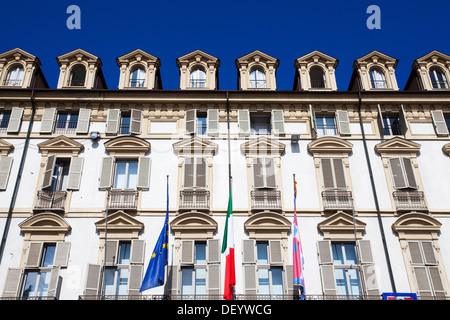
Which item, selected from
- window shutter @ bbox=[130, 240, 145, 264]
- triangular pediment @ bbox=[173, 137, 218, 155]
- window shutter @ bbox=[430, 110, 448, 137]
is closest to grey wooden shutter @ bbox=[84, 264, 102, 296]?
window shutter @ bbox=[130, 240, 145, 264]

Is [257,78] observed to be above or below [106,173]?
above

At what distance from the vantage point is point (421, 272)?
1700 cm

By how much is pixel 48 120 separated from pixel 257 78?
919 centimetres

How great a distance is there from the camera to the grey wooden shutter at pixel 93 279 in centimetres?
1633

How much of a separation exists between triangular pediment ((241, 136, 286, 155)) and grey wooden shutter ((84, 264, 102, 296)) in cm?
721

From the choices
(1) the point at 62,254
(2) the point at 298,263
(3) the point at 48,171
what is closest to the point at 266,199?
(2) the point at 298,263

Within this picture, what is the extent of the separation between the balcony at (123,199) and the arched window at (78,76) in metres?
6.05

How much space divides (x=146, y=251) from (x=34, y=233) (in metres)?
4.09

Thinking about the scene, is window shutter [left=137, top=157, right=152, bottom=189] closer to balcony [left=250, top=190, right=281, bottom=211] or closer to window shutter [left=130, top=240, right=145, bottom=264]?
window shutter [left=130, top=240, right=145, bottom=264]

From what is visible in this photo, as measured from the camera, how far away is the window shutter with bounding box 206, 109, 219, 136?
2036 centimetres

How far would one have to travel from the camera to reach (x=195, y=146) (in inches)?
779

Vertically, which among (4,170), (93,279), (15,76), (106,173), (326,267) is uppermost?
(15,76)

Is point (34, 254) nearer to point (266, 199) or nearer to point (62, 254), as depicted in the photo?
point (62, 254)
